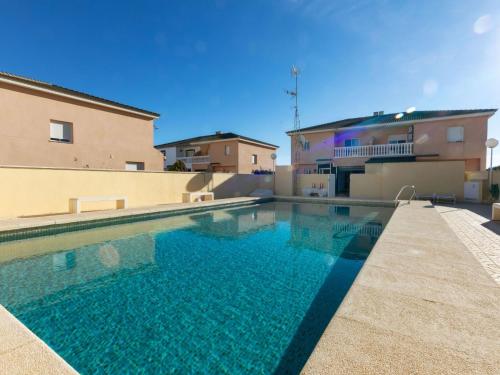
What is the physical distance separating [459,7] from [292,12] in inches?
309

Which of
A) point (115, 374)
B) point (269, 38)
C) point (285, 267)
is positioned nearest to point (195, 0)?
point (269, 38)

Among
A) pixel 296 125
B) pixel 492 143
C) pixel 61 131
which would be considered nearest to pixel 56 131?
pixel 61 131

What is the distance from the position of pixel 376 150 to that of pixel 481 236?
1687 centimetres

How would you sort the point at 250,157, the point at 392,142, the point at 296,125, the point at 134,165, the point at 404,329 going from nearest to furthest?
the point at 404,329, the point at 134,165, the point at 392,142, the point at 296,125, the point at 250,157

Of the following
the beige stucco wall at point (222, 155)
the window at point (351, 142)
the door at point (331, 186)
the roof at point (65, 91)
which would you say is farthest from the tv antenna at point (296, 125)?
the roof at point (65, 91)

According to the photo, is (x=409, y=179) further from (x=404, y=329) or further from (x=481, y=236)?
(x=404, y=329)

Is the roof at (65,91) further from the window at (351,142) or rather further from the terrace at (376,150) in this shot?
the window at (351,142)

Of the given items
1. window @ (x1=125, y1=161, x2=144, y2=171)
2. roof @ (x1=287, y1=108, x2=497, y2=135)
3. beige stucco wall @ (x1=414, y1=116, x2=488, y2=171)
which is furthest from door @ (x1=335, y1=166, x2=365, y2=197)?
window @ (x1=125, y1=161, x2=144, y2=171)

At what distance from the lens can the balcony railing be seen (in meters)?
22.3

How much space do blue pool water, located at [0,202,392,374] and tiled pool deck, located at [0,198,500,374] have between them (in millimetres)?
766

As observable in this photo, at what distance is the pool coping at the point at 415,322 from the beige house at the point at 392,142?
19.6 metres

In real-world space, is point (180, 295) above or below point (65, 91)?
below

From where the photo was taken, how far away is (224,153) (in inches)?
1288

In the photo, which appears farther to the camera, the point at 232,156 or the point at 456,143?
the point at 232,156
